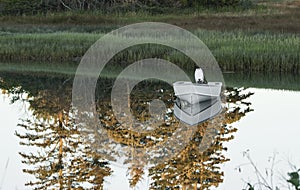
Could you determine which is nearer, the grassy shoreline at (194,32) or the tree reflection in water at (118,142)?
the tree reflection in water at (118,142)

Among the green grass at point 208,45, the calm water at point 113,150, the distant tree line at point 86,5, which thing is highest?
the distant tree line at point 86,5

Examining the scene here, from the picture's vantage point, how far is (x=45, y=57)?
15.6m

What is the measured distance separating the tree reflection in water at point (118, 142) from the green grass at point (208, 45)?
69.2 inches

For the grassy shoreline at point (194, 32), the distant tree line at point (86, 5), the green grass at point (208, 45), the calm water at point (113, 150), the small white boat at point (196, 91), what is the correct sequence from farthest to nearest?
the distant tree line at point (86, 5) < the grassy shoreline at point (194, 32) < the green grass at point (208, 45) < the small white boat at point (196, 91) < the calm water at point (113, 150)

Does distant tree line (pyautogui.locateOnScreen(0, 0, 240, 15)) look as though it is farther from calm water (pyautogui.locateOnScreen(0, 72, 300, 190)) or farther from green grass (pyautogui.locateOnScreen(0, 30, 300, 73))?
calm water (pyautogui.locateOnScreen(0, 72, 300, 190))

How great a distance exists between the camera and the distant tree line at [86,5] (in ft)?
81.2

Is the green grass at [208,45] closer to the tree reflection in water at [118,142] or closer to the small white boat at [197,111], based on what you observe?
the tree reflection in water at [118,142]

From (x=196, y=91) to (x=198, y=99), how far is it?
15cm

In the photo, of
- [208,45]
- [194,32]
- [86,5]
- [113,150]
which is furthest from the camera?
[86,5]

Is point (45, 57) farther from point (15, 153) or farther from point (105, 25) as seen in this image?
point (15, 153)

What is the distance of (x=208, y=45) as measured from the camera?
14758 millimetres

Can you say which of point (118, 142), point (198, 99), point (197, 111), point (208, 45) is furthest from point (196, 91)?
point (208, 45)

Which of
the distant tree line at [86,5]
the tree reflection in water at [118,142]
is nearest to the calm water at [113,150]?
→ the tree reflection in water at [118,142]

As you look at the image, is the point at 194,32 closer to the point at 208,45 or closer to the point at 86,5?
the point at 208,45
